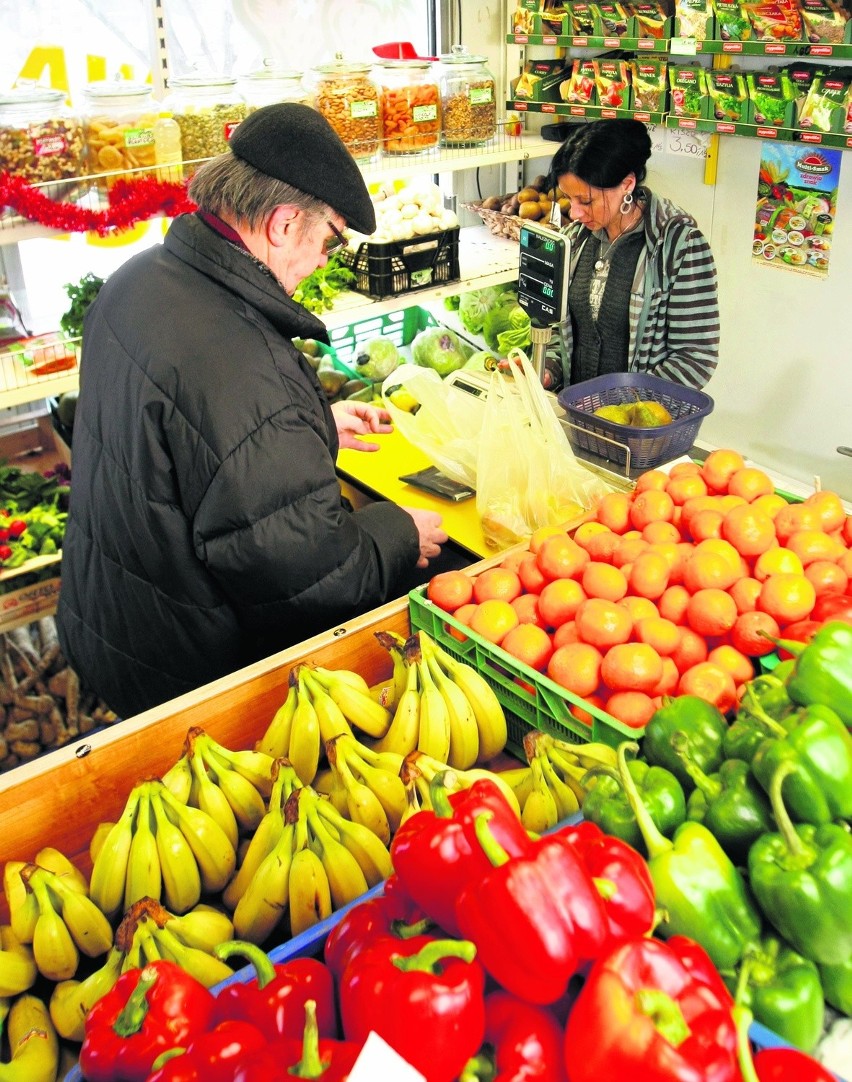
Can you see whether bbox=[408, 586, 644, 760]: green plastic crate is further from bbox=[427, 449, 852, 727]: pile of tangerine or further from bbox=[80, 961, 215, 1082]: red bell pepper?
bbox=[80, 961, 215, 1082]: red bell pepper

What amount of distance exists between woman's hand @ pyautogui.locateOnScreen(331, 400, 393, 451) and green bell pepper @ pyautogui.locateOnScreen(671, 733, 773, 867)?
6.31 feet

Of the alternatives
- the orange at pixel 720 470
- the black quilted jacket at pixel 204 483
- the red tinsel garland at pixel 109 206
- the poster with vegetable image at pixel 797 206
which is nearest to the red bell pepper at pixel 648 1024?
the black quilted jacket at pixel 204 483

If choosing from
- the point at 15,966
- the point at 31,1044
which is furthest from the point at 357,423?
the point at 31,1044

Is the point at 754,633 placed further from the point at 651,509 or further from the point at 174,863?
the point at 174,863

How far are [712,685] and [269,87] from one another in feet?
8.54

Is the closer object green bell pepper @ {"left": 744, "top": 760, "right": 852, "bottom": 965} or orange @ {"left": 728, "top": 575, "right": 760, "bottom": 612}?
green bell pepper @ {"left": 744, "top": 760, "right": 852, "bottom": 965}

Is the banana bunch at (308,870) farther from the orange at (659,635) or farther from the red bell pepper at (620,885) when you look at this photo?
the orange at (659,635)

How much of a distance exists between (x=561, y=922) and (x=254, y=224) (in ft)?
5.43

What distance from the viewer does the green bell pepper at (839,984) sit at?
1.04 meters

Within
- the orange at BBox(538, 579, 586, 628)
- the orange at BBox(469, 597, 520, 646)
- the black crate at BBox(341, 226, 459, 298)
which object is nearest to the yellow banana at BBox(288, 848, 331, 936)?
the orange at BBox(469, 597, 520, 646)

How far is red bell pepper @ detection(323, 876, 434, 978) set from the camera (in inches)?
41.1

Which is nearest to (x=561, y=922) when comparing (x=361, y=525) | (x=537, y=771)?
(x=537, y=771)

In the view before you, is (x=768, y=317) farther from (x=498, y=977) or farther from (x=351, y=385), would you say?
(x=498, y=977)

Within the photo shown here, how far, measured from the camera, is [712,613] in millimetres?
1757
